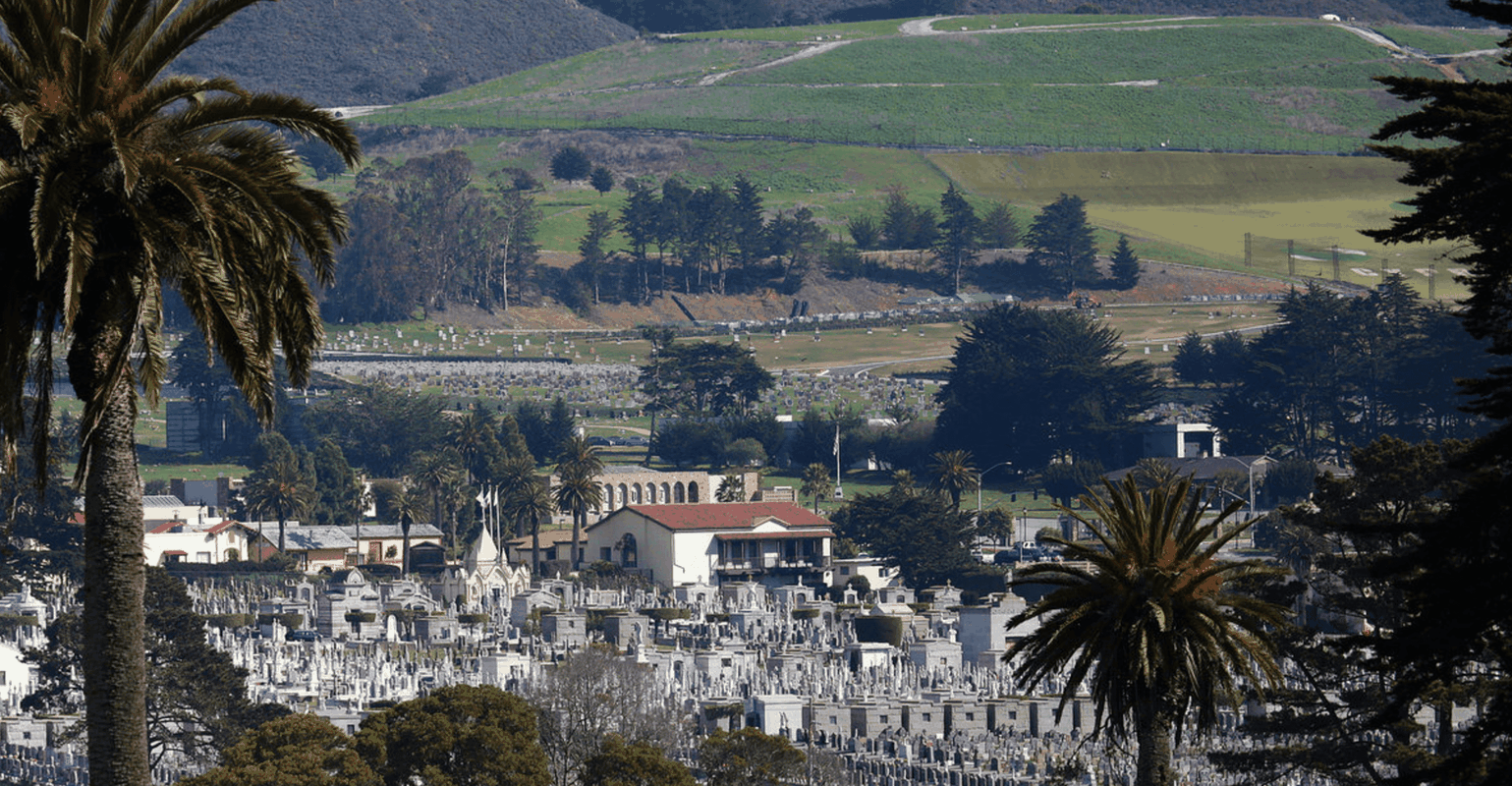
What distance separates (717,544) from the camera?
132 metres

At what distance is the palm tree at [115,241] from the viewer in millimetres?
17156

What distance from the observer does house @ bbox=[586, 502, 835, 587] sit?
130750 millimetres

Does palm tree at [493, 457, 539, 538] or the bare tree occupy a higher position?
the bare tree

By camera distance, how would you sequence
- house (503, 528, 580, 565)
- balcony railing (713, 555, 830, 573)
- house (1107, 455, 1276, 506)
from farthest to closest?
house (1107, 455, 1276, 506)
house (503, 528, 580, 565)
balcony railing (713, 555, 830, 573)

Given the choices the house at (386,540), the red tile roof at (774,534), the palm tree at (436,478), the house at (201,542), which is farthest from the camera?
the palm tree at (436,478)

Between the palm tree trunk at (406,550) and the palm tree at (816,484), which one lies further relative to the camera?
the palm tree at (816,484)

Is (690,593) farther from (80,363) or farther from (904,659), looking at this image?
(80,363)

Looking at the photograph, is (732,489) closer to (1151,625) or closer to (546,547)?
(546,547)

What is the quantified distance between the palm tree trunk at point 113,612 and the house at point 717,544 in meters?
112

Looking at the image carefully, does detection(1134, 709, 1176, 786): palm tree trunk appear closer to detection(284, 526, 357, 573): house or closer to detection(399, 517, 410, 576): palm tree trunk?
detection(284, 526, 357, 573): house

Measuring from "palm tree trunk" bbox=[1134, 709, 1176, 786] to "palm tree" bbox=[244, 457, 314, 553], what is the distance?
106645mm

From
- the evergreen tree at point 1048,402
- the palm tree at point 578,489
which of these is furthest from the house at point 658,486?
the evergreen tree at point 1048,402

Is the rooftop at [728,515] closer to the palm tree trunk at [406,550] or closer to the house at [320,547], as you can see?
the palm tree trunk at [406,550]

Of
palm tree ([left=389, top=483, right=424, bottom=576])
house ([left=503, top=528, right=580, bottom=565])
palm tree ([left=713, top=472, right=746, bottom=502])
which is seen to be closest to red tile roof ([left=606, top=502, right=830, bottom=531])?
house ([left=503, top=528, right=580, bottom=565])
